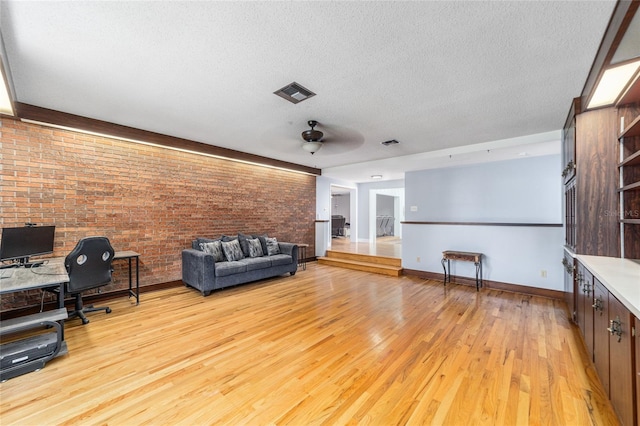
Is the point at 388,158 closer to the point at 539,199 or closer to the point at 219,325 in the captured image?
the point at 539,199

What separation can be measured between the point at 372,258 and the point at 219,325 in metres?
4.17

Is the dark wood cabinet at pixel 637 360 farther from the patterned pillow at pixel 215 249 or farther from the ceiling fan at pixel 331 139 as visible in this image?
the patterned pillow at pixel 215 249

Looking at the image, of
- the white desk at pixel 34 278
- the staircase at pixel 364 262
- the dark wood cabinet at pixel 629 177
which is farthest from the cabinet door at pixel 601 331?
the white desk at pixel 34 278

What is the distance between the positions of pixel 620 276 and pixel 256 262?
445cm

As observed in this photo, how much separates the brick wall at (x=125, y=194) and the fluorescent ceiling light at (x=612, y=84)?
5290 mm

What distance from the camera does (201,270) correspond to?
13.7ft

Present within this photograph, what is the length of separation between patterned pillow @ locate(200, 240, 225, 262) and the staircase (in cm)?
297

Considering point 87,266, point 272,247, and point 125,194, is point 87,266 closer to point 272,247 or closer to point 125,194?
point 125,194

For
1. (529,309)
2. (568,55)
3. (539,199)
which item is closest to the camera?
(568,55)

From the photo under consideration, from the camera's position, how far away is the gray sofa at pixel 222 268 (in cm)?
419

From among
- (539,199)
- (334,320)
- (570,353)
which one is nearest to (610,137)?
(570,353)

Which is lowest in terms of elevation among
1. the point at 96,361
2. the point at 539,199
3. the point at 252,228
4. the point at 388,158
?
the point at 96,361

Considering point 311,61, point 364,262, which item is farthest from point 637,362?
point 364,262

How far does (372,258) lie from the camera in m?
6.46
